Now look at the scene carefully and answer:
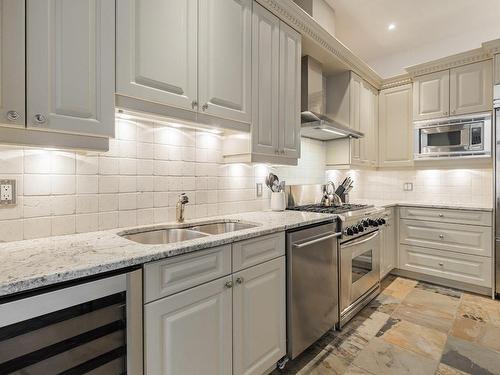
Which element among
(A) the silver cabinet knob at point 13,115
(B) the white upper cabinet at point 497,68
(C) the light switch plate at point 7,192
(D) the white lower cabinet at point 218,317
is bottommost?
(D) the white lower cabinet at point 218,317

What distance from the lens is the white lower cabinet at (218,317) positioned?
1.09 meters

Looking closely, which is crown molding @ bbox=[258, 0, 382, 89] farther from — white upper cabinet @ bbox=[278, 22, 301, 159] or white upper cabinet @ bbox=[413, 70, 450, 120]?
white upper cabinet @ bbox=[413, 70, 450, 120]

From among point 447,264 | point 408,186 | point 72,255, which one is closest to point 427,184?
point 408,186

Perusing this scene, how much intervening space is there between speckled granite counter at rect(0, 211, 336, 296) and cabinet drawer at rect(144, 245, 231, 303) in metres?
0.04

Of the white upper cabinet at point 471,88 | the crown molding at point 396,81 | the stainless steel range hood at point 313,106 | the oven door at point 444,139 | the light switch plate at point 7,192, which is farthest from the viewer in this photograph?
the crown molding at point 396,81

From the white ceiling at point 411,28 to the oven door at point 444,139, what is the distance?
1.06 metres

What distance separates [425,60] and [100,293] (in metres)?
4.49

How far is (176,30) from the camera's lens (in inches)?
58.8

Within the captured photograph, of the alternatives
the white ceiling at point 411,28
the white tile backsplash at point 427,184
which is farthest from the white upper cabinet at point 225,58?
the white tile backsplash at point 427,184

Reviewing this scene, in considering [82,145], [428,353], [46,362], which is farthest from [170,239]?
[428,353]

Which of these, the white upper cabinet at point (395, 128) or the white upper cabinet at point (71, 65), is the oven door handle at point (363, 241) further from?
the white upper cabinet at point (71, 65)

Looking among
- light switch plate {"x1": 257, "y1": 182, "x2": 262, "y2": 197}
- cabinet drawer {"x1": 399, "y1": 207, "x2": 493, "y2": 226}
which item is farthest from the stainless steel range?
cabinet drawer {"x1": 399, "y1": 207, "x2": 493, "y2": 226}

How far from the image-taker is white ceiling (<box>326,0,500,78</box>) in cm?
283

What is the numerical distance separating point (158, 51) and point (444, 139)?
341cm
